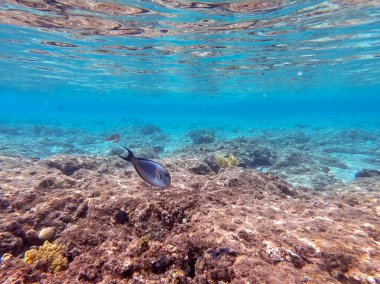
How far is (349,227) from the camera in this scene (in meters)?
4.13

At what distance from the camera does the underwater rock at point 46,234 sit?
435 cm

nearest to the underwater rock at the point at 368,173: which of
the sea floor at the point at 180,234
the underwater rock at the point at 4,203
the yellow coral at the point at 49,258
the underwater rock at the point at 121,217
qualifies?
the sea floor at the point at 180,234

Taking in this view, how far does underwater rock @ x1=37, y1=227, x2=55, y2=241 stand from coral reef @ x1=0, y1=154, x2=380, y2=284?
0.36 feet

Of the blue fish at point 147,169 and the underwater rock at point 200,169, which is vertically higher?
the blue fish at point 147,169

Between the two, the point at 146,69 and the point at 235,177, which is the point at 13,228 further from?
the point at 146,69

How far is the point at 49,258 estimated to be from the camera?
11.3ft

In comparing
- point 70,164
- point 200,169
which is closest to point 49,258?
point 200,169

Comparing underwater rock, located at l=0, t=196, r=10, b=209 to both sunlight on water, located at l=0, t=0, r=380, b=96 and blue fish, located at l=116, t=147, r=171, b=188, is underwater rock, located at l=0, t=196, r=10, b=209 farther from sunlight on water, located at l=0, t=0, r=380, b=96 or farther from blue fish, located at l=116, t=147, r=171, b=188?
sunlight on water, located at l=0, t=0, r=380, b=96

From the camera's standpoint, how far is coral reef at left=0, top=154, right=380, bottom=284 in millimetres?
2918

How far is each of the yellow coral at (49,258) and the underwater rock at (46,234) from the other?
0.84m

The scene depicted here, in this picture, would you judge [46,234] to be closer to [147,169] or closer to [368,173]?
[147,169]

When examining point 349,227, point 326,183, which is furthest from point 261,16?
point 349,227

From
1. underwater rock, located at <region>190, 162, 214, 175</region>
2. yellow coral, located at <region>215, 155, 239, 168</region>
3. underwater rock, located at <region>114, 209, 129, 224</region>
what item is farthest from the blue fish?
yellow coral, located at <region>215, 155, 239, 168</region>

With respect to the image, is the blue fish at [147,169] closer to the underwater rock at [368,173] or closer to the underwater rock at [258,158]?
the underwater rock at [258,158]
